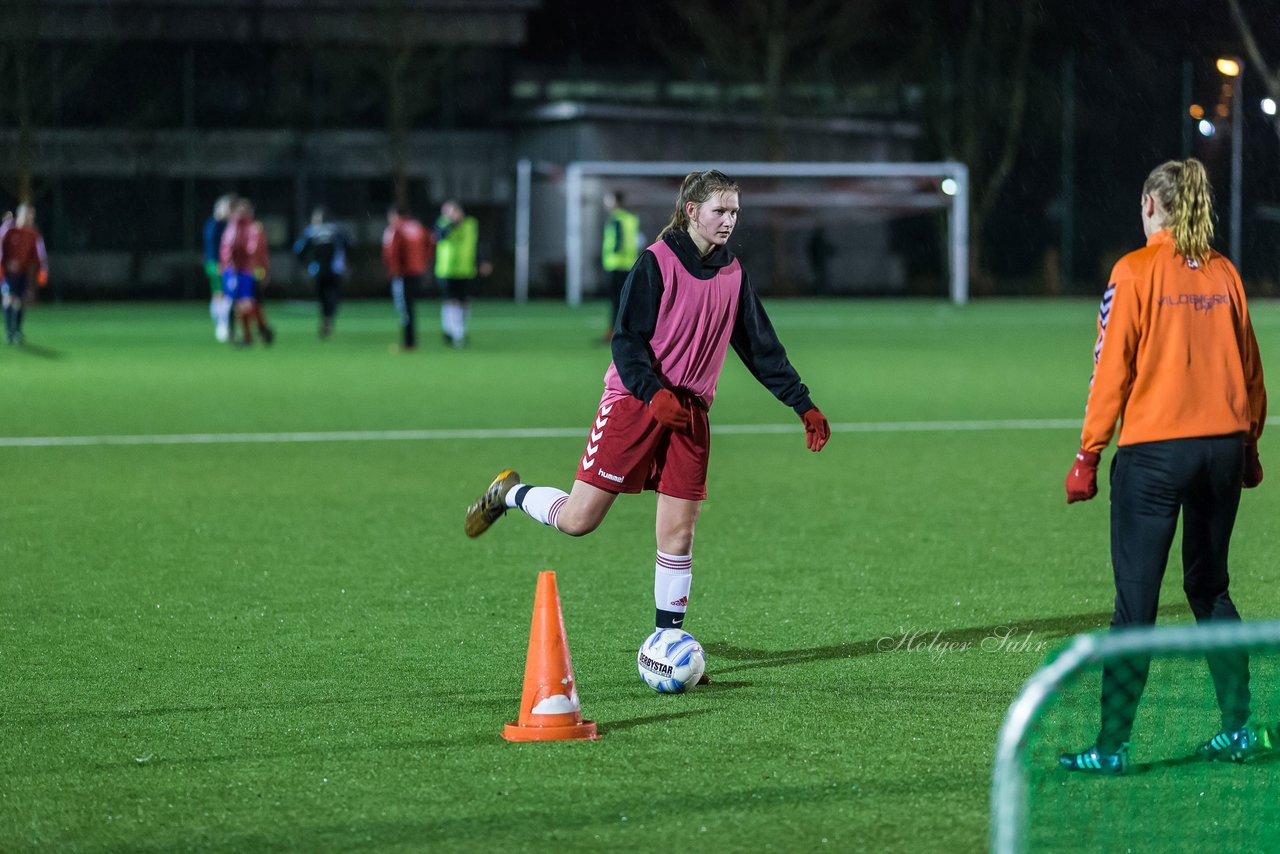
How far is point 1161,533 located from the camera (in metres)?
5.06

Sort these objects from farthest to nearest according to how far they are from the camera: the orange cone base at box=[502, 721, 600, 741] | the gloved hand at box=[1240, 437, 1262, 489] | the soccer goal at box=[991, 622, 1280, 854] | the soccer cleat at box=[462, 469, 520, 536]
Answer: the soccer cleat at box=[462, 469, 520, 536] → the orange cone base at box=[502, 721, 600, 741] → the gloved hand at box=[1240, 437, 1262, 489] → the soccer goal at box=[991, 622, 1280, 854]

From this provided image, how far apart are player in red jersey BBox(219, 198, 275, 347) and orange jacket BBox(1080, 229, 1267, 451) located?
20069 mm

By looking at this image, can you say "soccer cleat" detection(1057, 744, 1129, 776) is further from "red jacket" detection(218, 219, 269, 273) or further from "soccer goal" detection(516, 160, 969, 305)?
"soccer goal" detection(516, 160, 969, 305)

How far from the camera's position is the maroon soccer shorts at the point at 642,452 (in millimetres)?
6188

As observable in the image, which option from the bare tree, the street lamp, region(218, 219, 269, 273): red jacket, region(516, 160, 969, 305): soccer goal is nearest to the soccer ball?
region(218, 219, 269, 273): red jacket

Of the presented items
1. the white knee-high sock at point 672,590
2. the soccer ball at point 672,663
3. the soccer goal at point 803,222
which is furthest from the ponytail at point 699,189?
the soccer goal at point 803,222

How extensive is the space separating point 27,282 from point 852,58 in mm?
31017

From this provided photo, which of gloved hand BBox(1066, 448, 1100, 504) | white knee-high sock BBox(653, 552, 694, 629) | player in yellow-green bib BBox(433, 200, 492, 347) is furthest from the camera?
player in yellow-green bib BBox(433, 200, 492, 347)

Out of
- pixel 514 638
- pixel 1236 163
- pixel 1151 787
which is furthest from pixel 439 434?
pixel 1236 163

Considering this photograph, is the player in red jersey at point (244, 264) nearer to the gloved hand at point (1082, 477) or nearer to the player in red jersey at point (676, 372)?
the player in red jersey at point (676, 372)

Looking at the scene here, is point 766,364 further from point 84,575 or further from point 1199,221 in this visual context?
point 84,575

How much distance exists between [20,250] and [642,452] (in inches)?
811

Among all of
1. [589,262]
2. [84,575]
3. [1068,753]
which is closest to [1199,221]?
[1068,753]

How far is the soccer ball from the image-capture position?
6.03 meters
